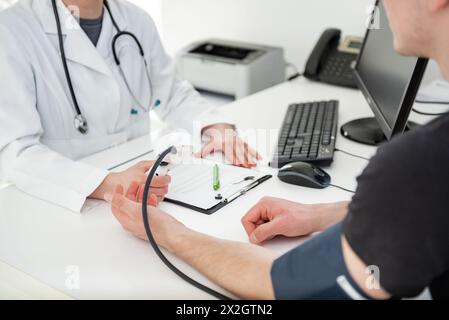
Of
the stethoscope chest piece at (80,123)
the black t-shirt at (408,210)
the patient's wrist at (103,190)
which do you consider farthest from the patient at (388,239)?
the stethoscope chest piece at (80,123)

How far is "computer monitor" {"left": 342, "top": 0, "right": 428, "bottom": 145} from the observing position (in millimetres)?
1037

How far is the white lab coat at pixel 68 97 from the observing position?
107cm

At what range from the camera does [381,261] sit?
1.88 feet

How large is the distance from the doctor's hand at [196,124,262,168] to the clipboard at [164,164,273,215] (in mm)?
43

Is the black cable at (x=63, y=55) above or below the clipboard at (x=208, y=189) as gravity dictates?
above

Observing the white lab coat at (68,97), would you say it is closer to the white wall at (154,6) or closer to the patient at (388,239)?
the patient at (388,239)

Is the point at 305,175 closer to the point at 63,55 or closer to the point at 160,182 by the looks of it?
the point at 160,182

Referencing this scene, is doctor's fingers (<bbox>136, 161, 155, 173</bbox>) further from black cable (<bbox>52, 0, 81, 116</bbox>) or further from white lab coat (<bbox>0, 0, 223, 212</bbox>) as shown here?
black cable (<bbox>52, 0, 81, 116</bbox>)

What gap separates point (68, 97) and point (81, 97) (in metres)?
0.04

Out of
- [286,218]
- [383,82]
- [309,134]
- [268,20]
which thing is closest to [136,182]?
[286,218]

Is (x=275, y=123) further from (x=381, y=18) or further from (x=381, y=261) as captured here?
(x=381, y=261)

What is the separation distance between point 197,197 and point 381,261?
512 mm

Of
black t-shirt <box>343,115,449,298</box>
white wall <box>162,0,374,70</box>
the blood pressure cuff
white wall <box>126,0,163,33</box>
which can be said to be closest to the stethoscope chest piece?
the blood pressure cuff

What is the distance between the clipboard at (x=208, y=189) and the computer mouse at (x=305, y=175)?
5 centimetres
